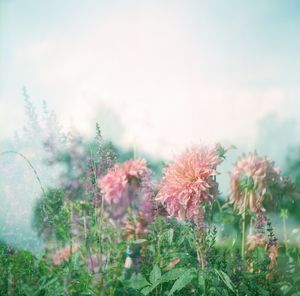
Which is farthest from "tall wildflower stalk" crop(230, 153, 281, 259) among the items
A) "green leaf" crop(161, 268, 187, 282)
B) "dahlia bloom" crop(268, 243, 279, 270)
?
"green leaf" crop(161, 268, 187, 282)

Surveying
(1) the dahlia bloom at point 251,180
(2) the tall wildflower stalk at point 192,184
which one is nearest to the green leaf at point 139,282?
(2) the tall wildflower stalk at point 192,184

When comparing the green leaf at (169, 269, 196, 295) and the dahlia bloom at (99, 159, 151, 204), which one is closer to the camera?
the green leaf at (169, 269, 196, 295)

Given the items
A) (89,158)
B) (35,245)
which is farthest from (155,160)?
(89,158)

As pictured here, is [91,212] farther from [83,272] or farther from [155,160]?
[155,160]

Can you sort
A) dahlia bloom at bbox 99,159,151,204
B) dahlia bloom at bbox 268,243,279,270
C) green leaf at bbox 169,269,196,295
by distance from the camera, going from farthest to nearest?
dahlia bloom at bbox 99,159,151,204 → dahlia bloom at bbox 268,243,279,270 → green leaf at bbox 169,269,196,295

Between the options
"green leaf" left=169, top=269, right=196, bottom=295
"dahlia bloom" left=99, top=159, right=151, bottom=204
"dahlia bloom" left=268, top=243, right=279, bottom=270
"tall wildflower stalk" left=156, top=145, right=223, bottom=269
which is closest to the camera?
"green leaf" left=169, top=269, right=196, bottom=295

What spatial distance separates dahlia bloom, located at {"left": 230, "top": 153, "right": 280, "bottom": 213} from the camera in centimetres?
197

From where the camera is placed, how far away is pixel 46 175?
7.08ft

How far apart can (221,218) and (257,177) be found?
0.71 ft

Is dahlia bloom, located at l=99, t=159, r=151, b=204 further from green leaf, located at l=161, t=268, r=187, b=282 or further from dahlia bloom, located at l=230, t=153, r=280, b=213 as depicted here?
green leaf, located at l=161, t=268, r=187, b=282

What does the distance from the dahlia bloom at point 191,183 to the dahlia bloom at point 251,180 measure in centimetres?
35

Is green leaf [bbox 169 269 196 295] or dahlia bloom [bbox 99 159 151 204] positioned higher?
dahlia bloom [bbox 99 159 151 204]

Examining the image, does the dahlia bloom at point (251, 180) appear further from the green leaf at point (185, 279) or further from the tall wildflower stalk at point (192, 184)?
the green leaf at point (185, 279)

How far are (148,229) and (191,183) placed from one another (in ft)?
1.11
